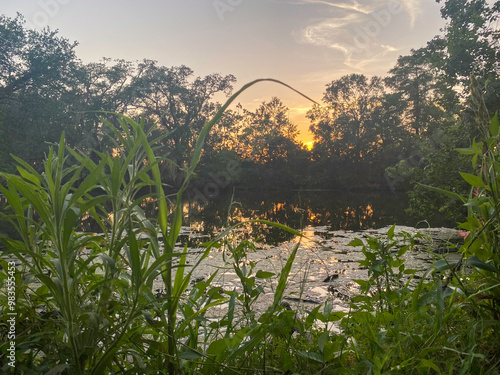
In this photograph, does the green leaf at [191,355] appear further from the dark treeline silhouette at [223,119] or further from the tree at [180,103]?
the tree at [180,103]

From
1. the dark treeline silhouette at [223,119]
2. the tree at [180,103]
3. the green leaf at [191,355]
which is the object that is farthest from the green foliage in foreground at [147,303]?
the tree at [180,103]

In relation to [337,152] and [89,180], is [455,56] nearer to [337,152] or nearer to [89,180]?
[89,180]

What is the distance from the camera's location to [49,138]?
15211 mm

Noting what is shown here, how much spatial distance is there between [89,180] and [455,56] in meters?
11.9

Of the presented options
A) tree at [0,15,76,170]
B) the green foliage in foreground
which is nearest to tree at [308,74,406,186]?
tree at [0,15,76,170]

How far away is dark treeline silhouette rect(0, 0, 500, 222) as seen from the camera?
1527 cm

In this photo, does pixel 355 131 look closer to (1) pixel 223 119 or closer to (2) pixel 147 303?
(1) pixel 223 119

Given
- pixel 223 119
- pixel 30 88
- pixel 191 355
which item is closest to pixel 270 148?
pixel 223 119

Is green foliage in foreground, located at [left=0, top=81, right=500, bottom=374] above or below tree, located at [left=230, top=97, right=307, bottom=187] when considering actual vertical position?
below

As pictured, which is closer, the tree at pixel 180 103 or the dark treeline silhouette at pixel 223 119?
the dark treeline silhouette at pixel 223 119

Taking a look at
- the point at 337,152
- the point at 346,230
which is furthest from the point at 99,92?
the point at 346,230

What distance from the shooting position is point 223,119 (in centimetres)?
2714

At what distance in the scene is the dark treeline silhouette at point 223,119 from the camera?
1527 cm

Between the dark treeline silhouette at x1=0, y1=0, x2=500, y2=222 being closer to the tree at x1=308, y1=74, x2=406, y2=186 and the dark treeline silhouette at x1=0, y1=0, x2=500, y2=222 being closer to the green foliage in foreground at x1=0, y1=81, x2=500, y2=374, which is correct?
the tree at x1=308, y1=74, x2=406, y2=186
